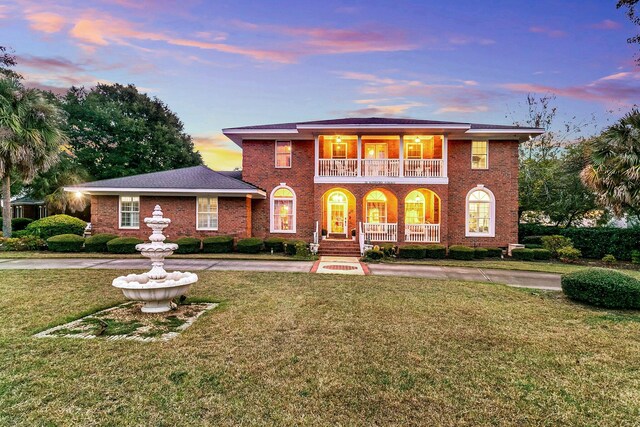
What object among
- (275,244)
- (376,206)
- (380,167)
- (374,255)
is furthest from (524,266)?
(275,244)

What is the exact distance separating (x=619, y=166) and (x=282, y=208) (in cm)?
1585

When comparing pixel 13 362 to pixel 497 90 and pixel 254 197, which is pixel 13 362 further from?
pixel 497 90

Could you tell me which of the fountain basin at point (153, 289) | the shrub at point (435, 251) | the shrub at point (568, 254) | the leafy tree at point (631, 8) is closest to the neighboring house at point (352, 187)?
the shrub at point (435, 251)

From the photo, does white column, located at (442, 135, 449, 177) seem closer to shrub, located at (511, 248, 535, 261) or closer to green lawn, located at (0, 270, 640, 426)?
shrub, located at (511, 248, 535, 261)

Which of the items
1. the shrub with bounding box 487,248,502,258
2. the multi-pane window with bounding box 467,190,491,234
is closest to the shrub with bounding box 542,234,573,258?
the shrub with bounding box 487,248,502,258

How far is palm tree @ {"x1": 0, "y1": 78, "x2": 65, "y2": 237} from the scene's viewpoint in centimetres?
1598

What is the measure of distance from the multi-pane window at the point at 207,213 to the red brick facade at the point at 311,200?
316 millimetres

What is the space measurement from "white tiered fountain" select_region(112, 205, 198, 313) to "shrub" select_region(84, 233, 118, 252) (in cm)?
1151

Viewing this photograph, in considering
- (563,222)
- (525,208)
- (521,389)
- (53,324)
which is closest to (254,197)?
(53,324)

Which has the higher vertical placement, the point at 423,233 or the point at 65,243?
the point at 423,233

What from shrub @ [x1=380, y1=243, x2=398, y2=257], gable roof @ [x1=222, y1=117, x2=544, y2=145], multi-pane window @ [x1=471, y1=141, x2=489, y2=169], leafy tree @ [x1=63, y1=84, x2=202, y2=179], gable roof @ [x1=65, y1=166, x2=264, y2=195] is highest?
leafy tree @ [x1=63, y1=84, x2=202, y2=179]

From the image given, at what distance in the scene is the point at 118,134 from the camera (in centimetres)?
3183

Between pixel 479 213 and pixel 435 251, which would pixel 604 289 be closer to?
pixel 435 251

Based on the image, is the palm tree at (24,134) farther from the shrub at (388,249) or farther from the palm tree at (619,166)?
the palm tree at (619,166)
